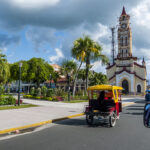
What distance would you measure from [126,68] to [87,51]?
35679mm

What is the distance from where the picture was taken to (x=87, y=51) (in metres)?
26.9

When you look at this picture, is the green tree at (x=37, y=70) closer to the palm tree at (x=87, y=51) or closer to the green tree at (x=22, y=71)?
the green tree at (x=22, y=71)

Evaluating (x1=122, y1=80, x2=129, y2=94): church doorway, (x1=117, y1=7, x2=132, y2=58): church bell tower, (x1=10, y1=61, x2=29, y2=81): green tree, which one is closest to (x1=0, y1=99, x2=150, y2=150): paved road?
(x1=10, y1=61, x2=29, y2=81): green tree

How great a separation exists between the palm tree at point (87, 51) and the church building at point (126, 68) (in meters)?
31.1

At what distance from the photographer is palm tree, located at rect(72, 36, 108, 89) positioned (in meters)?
26.5

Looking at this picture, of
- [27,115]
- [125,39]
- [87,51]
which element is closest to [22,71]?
[87,51]

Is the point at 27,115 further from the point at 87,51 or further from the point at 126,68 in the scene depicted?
the point at 126,68

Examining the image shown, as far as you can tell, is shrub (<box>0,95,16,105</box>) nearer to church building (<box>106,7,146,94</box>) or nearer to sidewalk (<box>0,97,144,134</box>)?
sidewalk (<box>0,97,144,134</box>)

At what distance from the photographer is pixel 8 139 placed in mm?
6410

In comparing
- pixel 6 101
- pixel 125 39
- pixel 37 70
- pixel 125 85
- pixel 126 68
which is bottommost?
pixel 6 101

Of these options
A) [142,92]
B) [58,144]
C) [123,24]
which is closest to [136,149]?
[58,144]

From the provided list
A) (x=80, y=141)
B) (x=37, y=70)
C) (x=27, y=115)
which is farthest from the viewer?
(x=37, y=70)

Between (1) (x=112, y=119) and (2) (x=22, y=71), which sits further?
(2) (x=22, y=71)

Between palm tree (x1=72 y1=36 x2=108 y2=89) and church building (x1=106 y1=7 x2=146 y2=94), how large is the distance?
102 feet
